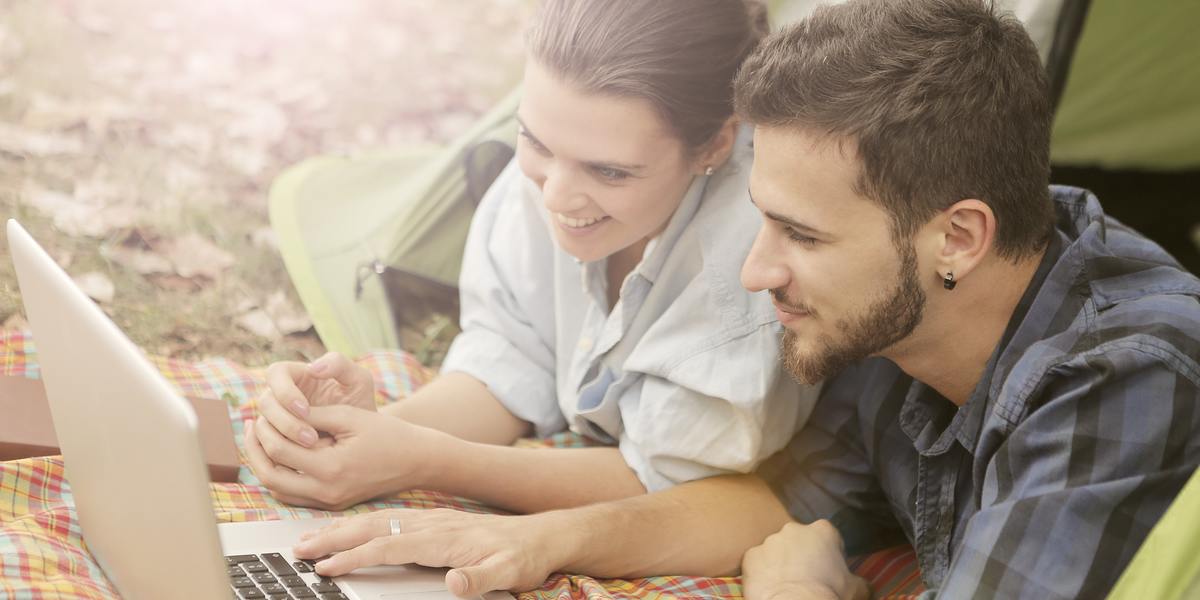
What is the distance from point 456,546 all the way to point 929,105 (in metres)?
0.63

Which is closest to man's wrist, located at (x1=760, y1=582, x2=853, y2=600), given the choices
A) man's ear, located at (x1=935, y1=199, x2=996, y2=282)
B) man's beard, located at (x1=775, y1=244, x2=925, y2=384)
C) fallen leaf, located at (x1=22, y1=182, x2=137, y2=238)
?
man's beard, located at (x1=775, y1=244, x2=925, y2=384)

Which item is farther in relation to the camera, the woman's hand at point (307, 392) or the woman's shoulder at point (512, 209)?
the woman's shoulder at point (512, 209)

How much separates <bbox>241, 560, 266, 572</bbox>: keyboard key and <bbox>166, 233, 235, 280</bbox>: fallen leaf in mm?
944

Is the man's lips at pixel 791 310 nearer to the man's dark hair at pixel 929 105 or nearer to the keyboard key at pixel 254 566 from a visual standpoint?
the man's dark hair at pixel 929 105

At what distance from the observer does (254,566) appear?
3.71 feet

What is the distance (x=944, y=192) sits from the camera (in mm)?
1156

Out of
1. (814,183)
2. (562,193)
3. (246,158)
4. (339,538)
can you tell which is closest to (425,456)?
(339,538)

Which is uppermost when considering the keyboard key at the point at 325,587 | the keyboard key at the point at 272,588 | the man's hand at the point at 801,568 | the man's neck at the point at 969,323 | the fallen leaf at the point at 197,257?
the man's neck at the point at 969,323

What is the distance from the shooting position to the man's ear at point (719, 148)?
138 cm

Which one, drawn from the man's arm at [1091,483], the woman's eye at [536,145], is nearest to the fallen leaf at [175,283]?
the woman's eye at [536,145]

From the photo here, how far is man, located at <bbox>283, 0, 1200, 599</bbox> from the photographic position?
1059mm

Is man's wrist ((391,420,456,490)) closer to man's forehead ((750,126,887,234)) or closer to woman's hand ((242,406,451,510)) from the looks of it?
woman's hand ((242,406,451,510))

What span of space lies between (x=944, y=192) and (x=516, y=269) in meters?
0.68

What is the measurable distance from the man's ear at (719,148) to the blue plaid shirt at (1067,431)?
1.13 feet
